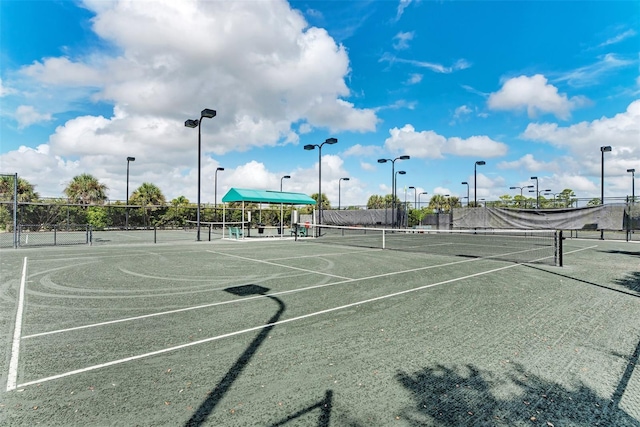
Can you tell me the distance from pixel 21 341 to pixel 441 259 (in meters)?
13.2

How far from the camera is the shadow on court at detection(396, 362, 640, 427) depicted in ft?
9.82

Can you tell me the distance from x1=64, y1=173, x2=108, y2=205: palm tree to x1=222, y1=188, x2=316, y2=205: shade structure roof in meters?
21.7

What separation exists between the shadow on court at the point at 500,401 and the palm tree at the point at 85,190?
138 feet

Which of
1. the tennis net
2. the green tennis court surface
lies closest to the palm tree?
the tennis net

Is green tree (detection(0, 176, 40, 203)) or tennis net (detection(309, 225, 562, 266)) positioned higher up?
green tree (detection(0, 176, 40, 203))

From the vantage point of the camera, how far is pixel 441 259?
552 inches

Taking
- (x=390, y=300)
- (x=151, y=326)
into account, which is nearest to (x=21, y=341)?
(x=151, y=326)

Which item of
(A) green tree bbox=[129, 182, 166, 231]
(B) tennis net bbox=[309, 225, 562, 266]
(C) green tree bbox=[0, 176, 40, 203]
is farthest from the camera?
(A) green tree bbox=[129, 182, 166, 231]

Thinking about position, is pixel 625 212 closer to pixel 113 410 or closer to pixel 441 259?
pixel 441 259

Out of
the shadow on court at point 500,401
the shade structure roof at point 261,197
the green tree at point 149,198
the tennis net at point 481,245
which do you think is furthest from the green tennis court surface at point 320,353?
the green tree at point 149,198

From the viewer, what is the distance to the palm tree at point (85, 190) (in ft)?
124

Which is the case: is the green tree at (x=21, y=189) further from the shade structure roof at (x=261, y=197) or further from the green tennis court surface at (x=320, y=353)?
the green tennis court surface at (x=320, y=353)

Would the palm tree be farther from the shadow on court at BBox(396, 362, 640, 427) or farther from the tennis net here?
the shadow on court at BBox(396, 362, 640, 427)

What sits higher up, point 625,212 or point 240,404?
point 625,212
